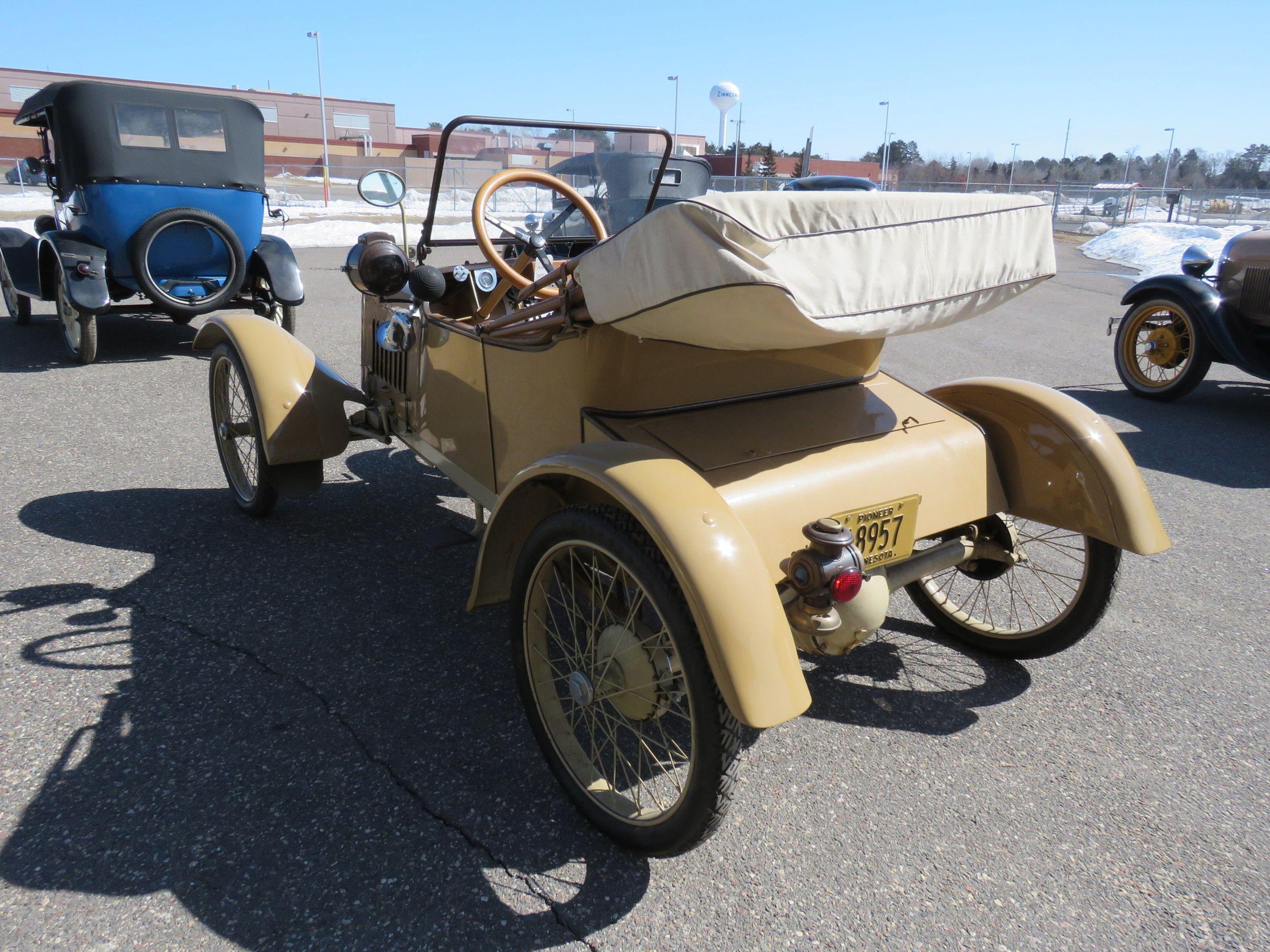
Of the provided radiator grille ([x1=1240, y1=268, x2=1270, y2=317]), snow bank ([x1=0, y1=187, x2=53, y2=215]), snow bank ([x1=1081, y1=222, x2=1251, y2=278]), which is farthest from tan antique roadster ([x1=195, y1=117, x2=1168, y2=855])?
snow bank ([x1=0, y1=187, x2=53, y2=215])

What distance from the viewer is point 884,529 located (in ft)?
7.93

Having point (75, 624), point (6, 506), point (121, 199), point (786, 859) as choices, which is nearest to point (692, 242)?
point (786, 859)

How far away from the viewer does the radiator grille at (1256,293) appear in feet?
21.3

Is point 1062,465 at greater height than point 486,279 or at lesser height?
lesser

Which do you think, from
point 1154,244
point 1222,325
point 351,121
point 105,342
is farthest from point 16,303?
point 351,121

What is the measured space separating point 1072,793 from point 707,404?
1536 mm

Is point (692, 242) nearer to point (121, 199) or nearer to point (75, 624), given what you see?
point (75, 624)

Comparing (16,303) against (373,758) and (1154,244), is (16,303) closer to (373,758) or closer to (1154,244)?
(373,758)

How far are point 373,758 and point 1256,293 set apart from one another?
7272 mm

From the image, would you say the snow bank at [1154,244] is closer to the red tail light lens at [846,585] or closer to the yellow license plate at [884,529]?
the yellow license plate at [884,529]

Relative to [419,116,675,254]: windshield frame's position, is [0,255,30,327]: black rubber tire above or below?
below

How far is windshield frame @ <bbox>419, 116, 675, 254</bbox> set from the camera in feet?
11.0

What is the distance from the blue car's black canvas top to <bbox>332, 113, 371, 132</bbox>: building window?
66811mm

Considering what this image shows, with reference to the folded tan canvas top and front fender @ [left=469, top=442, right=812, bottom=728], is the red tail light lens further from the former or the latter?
the folded tan canvas top
